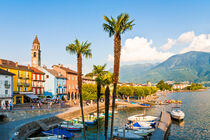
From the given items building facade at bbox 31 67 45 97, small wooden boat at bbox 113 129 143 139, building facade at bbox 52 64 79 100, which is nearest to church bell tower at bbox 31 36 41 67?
building facade at bbox 31 67 45 97

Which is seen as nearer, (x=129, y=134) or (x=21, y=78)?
(x=129, y=134)

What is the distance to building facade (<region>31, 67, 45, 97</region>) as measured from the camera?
241 ft

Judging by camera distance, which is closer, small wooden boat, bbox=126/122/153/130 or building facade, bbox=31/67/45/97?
small wooden boat, bbox=126/122/153/130

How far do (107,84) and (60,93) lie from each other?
6576cm

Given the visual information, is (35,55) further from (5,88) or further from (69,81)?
(5,88)

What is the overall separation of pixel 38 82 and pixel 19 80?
1042 cm

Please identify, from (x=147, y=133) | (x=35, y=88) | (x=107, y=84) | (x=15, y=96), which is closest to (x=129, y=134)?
(x=147, y=133)

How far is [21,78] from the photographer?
219ft

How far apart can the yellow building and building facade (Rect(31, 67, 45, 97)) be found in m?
2.47

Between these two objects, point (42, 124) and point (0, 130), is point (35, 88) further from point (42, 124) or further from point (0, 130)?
point (0, 130)

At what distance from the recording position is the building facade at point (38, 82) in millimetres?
73562

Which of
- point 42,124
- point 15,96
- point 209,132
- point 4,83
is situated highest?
point 4,83

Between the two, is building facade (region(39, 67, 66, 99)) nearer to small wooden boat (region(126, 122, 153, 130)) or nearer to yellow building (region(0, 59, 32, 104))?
yellow building (region(0, 59, 32, 104))

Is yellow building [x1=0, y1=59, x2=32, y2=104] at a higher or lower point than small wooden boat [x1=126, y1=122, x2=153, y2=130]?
higher
